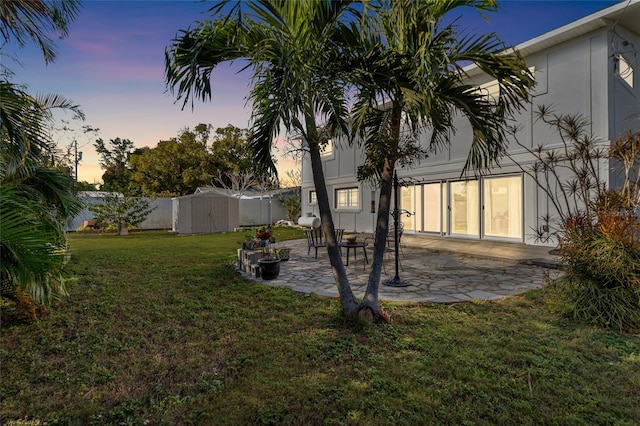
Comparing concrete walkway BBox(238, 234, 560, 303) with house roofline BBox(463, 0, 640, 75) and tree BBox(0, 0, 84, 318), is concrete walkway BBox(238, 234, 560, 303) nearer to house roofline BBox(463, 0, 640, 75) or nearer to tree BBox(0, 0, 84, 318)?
tree BBox(0, 0, 84, 318)

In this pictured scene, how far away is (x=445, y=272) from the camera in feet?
23.2

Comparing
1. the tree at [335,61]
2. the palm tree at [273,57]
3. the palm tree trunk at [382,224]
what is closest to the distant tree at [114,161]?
the palm tree at [273,57]

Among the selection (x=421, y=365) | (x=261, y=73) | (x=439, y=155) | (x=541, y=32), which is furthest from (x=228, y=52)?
(x=439, y=155)

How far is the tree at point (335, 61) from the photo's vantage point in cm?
298

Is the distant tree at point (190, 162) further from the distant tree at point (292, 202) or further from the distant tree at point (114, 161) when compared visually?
the distant tree at point (114, 161)

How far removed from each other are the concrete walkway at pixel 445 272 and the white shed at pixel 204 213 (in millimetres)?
8355

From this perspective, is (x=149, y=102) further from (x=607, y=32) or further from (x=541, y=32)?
(x=607, y=32)

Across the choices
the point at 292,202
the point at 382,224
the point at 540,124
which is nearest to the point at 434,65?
the point at 382,224

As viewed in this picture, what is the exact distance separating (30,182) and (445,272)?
24.2ft

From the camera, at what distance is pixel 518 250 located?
906 cm

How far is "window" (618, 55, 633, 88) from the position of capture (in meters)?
8.76

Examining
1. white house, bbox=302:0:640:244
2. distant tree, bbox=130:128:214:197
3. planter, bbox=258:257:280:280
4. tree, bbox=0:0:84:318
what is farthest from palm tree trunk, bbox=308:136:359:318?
distant tree, bbox=130:128:214:197

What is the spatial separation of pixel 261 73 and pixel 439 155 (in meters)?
10.8

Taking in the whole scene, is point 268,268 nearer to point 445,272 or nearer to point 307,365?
point 307,365
